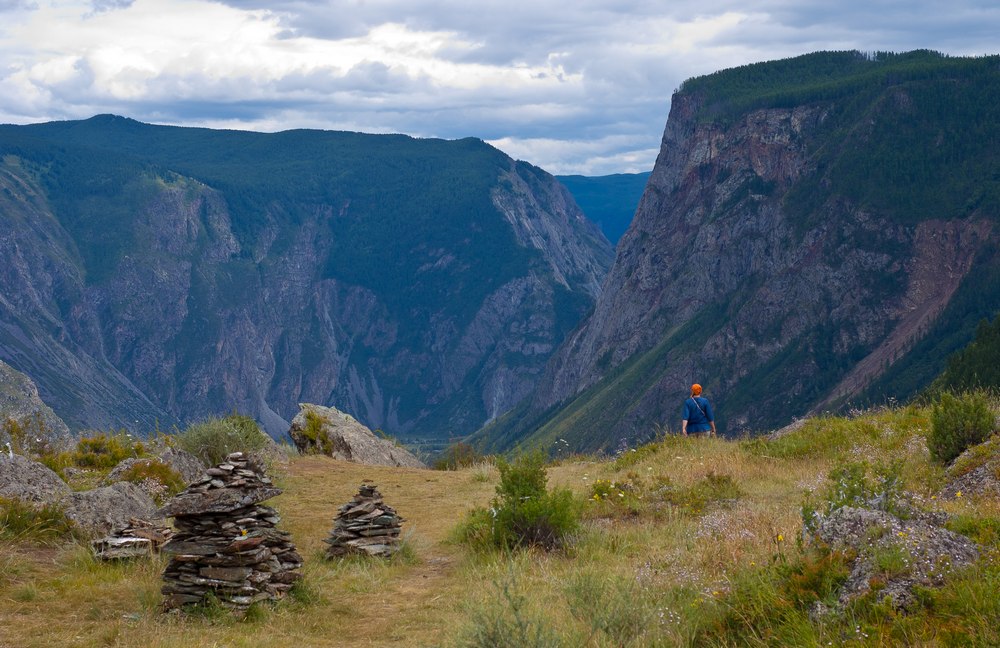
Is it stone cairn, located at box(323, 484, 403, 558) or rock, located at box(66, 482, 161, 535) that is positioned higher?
rock, located at box(66, 482, 161, 535)

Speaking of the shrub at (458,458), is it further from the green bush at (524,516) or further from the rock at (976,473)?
the rock at (976,473)

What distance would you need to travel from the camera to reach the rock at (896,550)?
24.1 ft

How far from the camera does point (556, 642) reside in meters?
7.90

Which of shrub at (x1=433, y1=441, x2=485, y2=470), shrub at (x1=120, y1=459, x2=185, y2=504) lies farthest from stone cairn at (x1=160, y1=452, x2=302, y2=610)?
shrub at (x1=433, y1=441, x2=485, y2=470)

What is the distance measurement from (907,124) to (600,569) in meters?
177

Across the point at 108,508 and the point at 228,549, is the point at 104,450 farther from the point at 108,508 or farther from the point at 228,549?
the point at 228,549

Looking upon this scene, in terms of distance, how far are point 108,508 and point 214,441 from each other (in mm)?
6956

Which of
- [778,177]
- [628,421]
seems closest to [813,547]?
[628,421]

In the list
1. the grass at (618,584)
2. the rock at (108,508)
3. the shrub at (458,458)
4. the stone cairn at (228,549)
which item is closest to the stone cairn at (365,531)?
the grass at (618,584)

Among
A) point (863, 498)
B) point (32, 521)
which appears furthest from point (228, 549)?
point (863, 498)

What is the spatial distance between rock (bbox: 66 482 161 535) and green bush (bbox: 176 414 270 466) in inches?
228

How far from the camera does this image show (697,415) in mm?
20156

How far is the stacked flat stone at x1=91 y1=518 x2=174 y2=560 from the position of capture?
1229cm

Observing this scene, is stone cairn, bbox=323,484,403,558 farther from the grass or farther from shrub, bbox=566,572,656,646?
shrub, bbox=566,572,656,646
